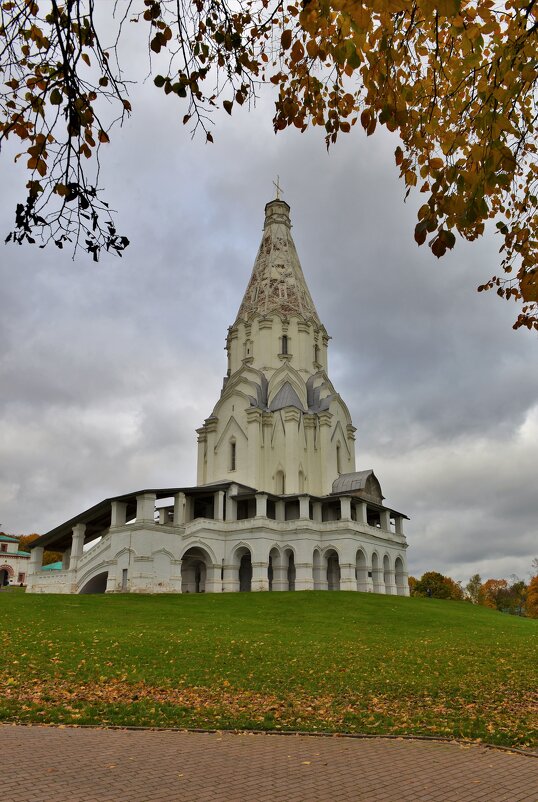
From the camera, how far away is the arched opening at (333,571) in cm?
4253

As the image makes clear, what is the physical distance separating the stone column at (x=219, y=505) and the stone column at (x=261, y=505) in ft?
7.77

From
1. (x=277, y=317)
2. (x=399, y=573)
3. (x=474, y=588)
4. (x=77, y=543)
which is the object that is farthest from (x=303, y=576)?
(x=474, y=588)

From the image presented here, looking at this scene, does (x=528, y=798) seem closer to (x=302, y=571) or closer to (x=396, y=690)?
(x=396, y=690)

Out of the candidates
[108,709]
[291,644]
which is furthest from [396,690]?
[291,644]

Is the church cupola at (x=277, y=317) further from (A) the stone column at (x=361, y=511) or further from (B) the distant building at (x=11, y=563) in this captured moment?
(B) the distant building at (x=11, y=563)

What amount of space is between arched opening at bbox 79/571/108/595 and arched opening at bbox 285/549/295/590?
37.8 feet

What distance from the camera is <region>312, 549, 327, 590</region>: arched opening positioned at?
131 ft

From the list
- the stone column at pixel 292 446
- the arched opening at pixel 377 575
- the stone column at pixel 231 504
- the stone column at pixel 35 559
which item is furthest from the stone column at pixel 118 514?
the arched opening at pixel 377 575

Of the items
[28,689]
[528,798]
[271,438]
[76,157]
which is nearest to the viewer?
[76,157]

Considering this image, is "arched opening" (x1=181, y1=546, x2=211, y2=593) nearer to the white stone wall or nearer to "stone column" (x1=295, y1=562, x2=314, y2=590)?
the white stone wall

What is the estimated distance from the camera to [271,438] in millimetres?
46656

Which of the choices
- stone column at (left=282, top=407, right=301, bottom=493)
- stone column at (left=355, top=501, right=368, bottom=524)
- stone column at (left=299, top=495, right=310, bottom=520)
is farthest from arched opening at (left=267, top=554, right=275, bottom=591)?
stone column at (left=355, top=501, right=368, bottom=524)

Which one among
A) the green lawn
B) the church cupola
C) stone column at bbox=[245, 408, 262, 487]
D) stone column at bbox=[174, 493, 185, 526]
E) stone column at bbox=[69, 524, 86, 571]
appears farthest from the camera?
the church cupola

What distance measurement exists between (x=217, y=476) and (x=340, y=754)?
39.9 m
